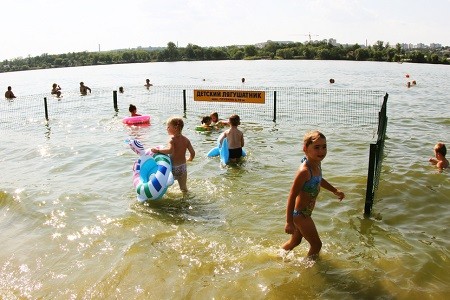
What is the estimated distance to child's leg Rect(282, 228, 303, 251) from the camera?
18.9 feet

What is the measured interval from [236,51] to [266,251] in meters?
171

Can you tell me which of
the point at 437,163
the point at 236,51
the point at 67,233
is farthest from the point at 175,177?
the point at 236,51

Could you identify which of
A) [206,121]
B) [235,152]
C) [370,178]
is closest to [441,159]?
[370,178]

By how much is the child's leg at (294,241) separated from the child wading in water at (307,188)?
12 centimetres

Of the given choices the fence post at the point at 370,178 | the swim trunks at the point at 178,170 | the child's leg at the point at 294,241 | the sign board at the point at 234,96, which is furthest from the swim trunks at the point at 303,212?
the sign board at the point at 234,96

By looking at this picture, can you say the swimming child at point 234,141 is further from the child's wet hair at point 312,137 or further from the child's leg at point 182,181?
the child's wet hair at point 312,137

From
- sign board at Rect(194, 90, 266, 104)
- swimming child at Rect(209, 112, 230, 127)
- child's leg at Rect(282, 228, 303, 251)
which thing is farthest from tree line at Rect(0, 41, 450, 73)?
child's leg at Rect(282, 228, 303, 251)

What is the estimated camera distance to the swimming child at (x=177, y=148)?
316 inches

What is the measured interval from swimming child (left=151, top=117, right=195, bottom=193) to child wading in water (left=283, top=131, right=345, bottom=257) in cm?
342

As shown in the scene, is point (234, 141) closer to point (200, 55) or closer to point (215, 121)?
point (215, 121)

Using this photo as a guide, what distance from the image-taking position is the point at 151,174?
8.14 metres

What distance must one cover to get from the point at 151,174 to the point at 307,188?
3.85 m

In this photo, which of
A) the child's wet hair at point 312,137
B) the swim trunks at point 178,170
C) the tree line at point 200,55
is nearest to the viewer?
the child's wet hair at point 312,137

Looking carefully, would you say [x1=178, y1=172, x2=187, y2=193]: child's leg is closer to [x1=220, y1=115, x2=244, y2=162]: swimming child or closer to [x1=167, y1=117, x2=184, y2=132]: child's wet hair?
[x1=167, y1=117, x2=184, y2=132]: child's wet hair
